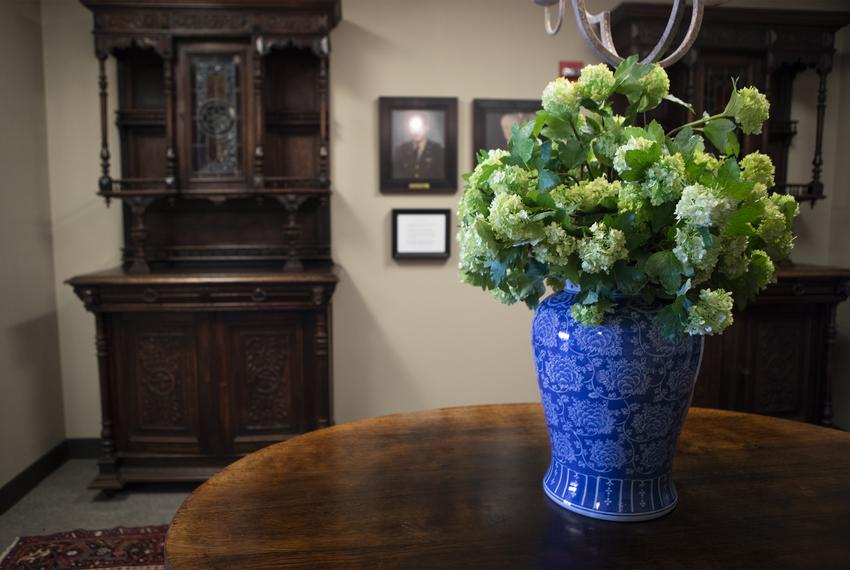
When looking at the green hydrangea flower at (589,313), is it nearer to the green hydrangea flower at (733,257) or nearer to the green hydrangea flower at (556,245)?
the green hydrangea flower at (556,245)

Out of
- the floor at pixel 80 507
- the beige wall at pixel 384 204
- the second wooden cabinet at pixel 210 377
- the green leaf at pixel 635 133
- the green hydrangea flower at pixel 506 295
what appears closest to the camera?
the green leaf at pixel 635 133

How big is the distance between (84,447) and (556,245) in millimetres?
3280

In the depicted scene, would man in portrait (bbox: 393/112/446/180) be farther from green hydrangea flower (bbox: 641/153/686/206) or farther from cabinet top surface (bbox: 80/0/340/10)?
green hydrangea flower (bbox: 641/153/686/206)

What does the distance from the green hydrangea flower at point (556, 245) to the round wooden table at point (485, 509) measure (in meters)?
0.41

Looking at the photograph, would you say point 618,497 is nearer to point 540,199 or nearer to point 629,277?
point 629,277

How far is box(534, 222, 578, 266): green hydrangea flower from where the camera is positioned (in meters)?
0.94

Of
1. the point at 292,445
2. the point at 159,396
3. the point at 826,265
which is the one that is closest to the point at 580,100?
the point at 292,445

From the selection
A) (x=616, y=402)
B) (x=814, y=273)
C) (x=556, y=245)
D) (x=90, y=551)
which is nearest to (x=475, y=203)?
(x=556, y=245)

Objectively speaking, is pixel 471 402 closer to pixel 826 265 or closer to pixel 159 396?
pixel 159 396

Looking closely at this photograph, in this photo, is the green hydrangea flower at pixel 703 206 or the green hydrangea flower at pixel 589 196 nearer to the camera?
the green hydrangea flower at pixel 703 206

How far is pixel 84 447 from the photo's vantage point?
11.2ft

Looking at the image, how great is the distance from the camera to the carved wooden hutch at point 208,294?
2.89 meters

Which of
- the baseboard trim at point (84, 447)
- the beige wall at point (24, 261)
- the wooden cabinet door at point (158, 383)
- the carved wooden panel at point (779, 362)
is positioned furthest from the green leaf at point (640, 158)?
the baseboard trim at point (84, 447)

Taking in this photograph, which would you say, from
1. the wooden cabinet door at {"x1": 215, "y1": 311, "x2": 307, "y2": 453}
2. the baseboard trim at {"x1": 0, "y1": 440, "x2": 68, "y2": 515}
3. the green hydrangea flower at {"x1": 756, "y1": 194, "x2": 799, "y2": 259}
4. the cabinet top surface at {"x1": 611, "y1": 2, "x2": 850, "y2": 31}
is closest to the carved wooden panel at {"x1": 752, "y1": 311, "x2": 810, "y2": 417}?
the cabinet top surface at {"x1": 611, "y1": 2, "x2": 850, "y2": 31}
